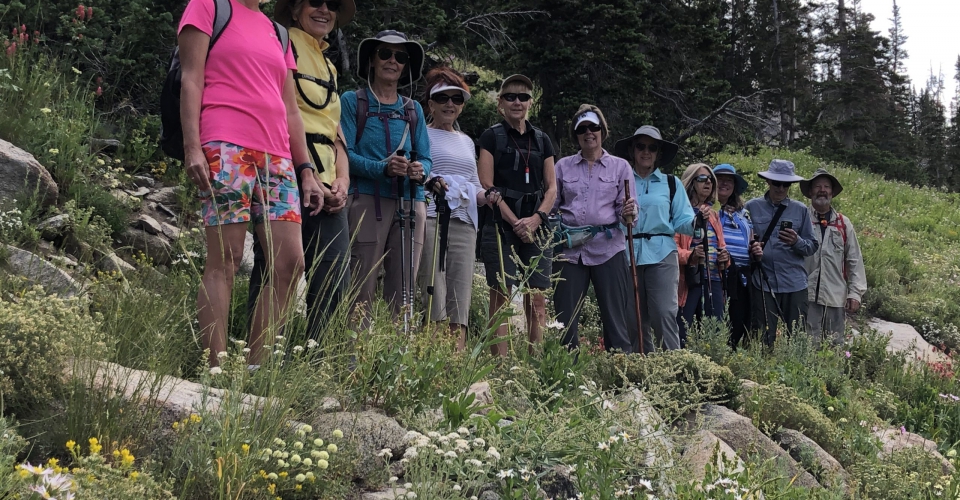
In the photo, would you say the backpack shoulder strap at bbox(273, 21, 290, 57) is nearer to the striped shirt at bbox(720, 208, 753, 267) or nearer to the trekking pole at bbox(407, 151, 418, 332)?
the trekking pole at bbox(407, 151, 418, 332)

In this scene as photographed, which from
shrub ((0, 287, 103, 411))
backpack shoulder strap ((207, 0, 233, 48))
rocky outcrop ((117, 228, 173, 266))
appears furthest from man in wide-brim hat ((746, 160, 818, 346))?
shrub ((0, 287, 103, 411))

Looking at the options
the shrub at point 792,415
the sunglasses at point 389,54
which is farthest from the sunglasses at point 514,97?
the shrub at point 792,415

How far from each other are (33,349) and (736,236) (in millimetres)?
6967

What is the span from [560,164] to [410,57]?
5.79 feet

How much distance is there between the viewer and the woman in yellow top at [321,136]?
4.45 m

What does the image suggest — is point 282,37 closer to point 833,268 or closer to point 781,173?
point 781,173

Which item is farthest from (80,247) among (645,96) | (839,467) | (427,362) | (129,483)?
(645,96)

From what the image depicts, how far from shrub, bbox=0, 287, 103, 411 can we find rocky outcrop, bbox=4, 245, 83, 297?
1.42 metres

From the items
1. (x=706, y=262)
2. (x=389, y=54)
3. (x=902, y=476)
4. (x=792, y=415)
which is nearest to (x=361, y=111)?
(x=389, y=54)

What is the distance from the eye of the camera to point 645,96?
40.1ft

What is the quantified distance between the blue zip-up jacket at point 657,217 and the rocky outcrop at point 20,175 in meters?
4.47

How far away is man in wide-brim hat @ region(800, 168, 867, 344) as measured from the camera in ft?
28.6

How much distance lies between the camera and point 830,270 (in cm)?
876

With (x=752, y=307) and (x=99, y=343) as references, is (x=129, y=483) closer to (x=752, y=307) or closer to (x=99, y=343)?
(x=99, y=343)
